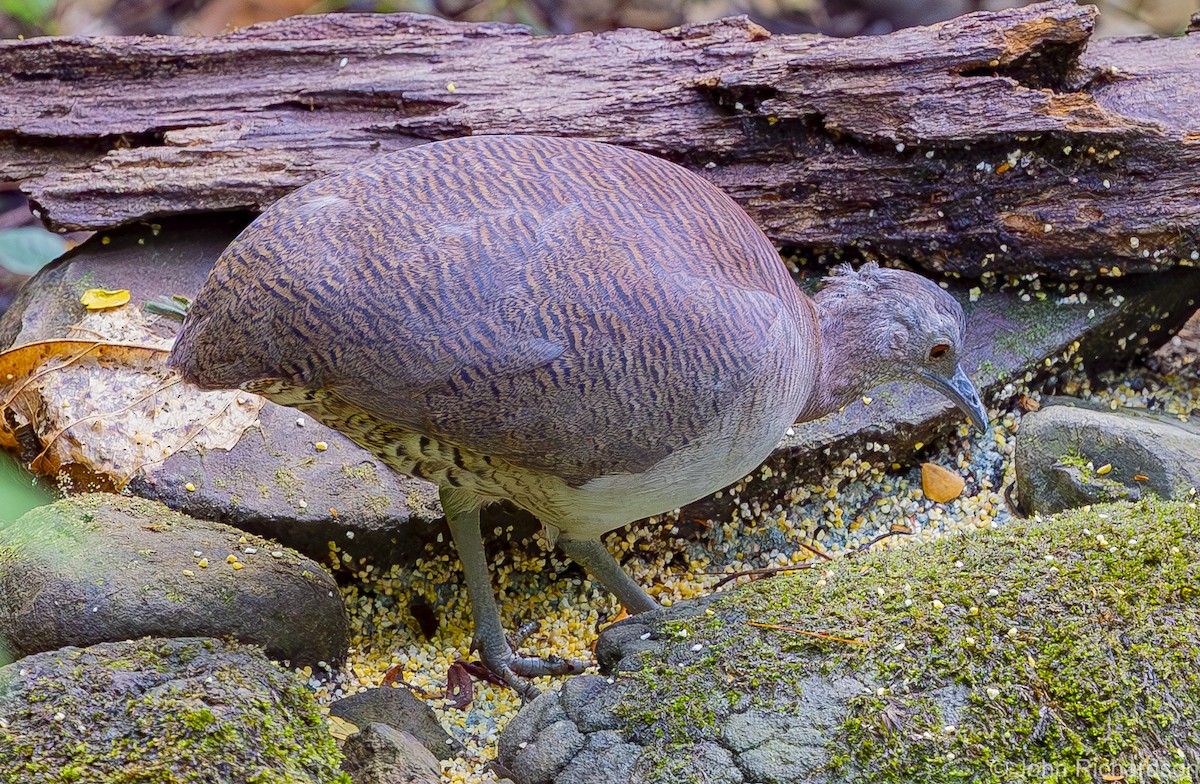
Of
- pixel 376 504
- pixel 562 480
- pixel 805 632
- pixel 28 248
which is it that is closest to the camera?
pixel 805 632

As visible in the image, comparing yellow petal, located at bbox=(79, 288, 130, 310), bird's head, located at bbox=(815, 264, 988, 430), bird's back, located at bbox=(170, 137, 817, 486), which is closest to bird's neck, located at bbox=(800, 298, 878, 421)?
bird's head, located at bbox=(815, 264, 988, 430)

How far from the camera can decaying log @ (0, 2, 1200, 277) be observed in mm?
4074

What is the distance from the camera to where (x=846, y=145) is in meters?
4.21

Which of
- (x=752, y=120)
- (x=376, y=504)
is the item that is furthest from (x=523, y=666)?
(x=752, y=120)

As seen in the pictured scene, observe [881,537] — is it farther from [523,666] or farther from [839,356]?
[523,666]

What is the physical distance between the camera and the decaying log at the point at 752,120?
13.4ft

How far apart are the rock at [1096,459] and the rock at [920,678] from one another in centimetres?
52

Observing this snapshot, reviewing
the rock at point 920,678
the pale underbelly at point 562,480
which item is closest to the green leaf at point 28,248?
the pale underbelly at point 562,480

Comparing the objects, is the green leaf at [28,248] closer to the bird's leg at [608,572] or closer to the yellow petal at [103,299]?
the yellow petal at [103,299]

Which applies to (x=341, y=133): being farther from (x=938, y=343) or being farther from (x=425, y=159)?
(x=938, y=343)

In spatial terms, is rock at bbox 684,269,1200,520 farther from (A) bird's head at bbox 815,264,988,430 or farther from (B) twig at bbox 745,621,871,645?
(B) twig at bbox 745,621,871,645

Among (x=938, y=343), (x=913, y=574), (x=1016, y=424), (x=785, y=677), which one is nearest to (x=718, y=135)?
(x=938, y=343)

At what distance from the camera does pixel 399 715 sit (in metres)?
3.25

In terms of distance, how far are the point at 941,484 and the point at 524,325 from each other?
6.76 ft
